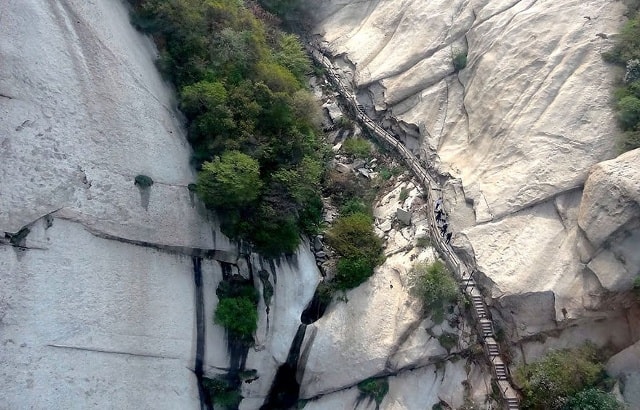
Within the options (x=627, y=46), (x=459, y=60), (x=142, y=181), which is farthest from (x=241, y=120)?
(x=627, y=46)

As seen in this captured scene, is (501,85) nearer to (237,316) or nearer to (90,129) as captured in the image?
(237,316)

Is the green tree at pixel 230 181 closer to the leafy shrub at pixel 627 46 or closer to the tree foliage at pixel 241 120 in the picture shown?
the tree foliage at pixel 241 120

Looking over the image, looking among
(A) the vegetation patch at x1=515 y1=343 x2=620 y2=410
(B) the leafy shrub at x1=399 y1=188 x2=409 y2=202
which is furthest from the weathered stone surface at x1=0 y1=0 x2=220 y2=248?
(A) the vegetation patch at x1=515 y1=343 x2=620 y2=410

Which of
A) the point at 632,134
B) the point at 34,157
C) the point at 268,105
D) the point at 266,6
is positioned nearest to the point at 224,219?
the point at 268,105

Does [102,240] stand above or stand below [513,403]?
above

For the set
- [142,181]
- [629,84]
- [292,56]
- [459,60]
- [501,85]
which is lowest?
[142,181]

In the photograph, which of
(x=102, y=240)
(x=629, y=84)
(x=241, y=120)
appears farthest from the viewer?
(x=241, y=120)
